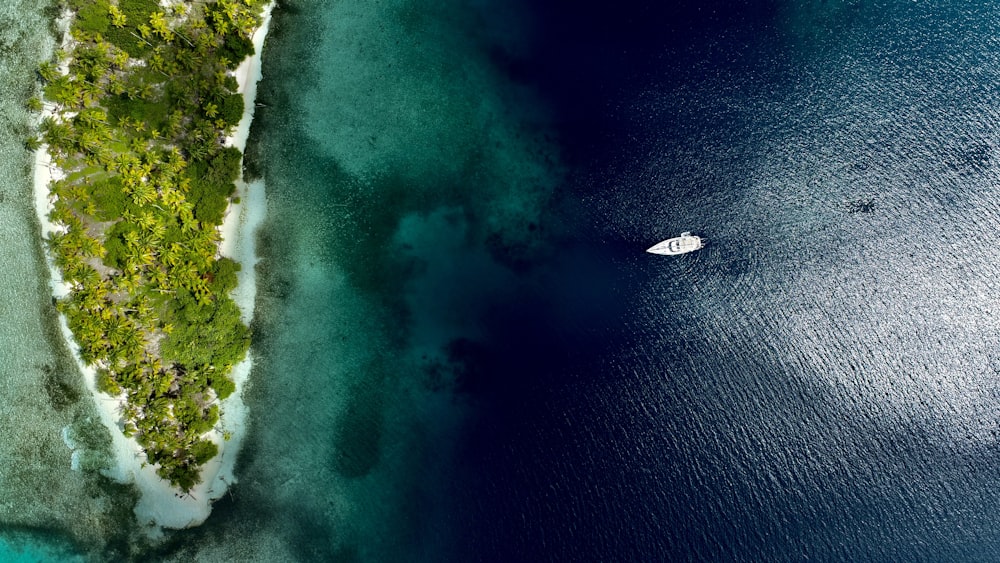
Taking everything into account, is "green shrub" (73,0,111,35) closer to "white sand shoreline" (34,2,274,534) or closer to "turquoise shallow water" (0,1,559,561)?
"turquoise shallow water" (0,1,559,561)

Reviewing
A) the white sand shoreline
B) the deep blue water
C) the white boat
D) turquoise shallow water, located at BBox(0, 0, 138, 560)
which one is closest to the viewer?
turquoise shallow water, located at BBox(0, 0, 138, 560)

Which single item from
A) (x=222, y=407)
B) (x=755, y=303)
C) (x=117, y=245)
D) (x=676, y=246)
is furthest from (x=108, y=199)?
(x=755, y=303)

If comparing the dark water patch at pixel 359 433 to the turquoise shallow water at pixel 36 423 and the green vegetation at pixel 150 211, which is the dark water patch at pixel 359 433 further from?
the turquoise shallow water at pixel 36 423

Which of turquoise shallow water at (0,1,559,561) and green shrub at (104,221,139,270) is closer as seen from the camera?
green shrub at (104,221,139,270)

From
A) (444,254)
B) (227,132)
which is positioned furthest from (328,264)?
(227,132)

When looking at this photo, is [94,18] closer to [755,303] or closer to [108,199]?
[108,199]

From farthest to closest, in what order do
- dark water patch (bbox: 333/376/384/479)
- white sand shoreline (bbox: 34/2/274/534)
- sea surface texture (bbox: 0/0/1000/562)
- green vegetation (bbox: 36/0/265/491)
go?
dark water patch (bbox: 333/376/384/479) < sea surface texture (bbox: 0/0/1000/562) < white sand shoreline (bbox: 34/2/274/534) < green vegetation (bbox: 36/0/265/491)

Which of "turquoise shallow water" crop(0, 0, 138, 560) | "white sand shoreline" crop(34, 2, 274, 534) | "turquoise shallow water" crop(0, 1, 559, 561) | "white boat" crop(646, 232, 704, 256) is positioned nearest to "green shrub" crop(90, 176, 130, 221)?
"white sand shoreline" crop(34, 2, 274, 534)
